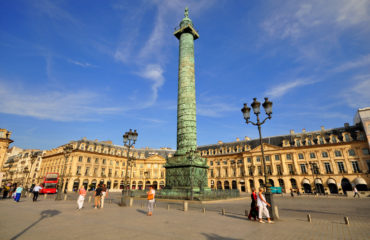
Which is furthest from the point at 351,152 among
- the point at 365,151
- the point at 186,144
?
the point at 186,144

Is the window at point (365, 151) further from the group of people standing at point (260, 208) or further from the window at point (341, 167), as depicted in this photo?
the group of people standing at point (260, 208)

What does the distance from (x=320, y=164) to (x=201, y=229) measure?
4511cm

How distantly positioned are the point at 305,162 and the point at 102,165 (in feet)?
164

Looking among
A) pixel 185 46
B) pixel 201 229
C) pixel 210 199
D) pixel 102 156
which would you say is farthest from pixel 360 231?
pixel 102 156

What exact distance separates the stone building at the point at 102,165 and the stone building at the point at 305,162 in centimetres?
1986

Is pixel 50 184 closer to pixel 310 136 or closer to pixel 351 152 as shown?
pixel 310 136

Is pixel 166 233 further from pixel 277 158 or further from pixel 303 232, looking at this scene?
pixel 277 158

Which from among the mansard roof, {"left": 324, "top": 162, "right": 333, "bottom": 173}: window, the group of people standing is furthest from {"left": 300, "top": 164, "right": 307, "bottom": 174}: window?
the group of people standing

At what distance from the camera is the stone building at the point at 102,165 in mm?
48312

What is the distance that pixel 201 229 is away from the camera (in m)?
6.40

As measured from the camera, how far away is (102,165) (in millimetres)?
53625

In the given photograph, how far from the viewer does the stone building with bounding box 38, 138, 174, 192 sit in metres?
48.3

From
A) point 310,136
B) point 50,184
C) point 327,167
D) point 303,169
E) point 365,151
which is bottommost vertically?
point 50,184

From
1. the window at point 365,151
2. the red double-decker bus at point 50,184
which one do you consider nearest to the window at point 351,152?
the window at point 365,151
